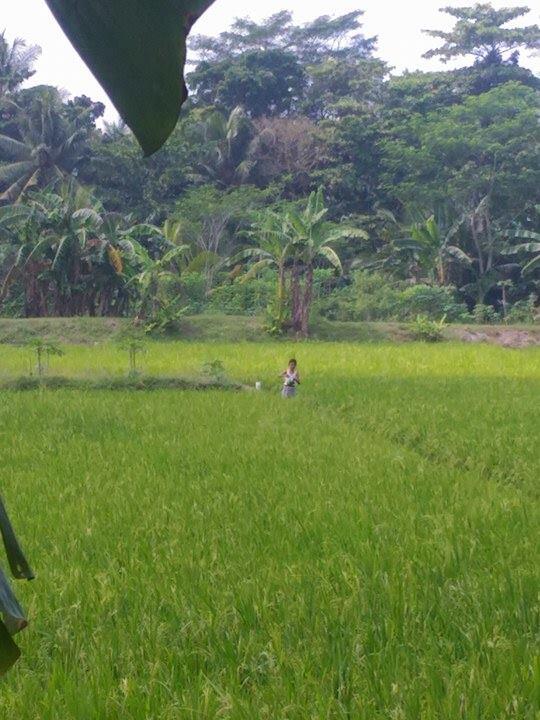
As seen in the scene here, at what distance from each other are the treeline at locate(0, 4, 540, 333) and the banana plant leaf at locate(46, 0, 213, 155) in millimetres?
12688

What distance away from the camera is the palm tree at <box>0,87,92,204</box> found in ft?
50.1

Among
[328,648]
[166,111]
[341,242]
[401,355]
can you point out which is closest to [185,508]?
[328,648]

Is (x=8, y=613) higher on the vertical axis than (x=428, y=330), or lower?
higher

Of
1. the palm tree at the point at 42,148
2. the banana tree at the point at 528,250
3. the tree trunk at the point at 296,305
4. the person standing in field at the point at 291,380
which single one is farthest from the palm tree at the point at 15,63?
the banana tree at the point at 528,250

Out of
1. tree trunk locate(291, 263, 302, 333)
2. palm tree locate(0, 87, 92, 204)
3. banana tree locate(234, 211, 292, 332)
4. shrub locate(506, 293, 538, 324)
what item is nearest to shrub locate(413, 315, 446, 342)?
shrub locate(506, 293, 538, 324)

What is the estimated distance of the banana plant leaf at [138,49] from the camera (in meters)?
0.14

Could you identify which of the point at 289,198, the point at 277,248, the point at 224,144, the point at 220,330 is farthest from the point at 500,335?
the point at 224,144

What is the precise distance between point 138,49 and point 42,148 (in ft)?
52.4

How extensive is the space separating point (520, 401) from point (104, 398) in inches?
136

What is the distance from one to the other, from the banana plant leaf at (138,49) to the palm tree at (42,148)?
15401mm

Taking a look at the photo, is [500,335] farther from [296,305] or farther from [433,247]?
[296,305]

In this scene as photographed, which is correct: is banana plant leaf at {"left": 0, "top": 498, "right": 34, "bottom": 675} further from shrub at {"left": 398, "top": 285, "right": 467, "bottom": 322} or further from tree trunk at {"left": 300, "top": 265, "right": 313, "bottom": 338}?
shrub at {"left": 398, "top": 285, "right": 467, "bottom": 322}

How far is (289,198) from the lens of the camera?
18000mm

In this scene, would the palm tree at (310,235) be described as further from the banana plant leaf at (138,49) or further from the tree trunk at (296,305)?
the banana plant leaf at (138,49)
